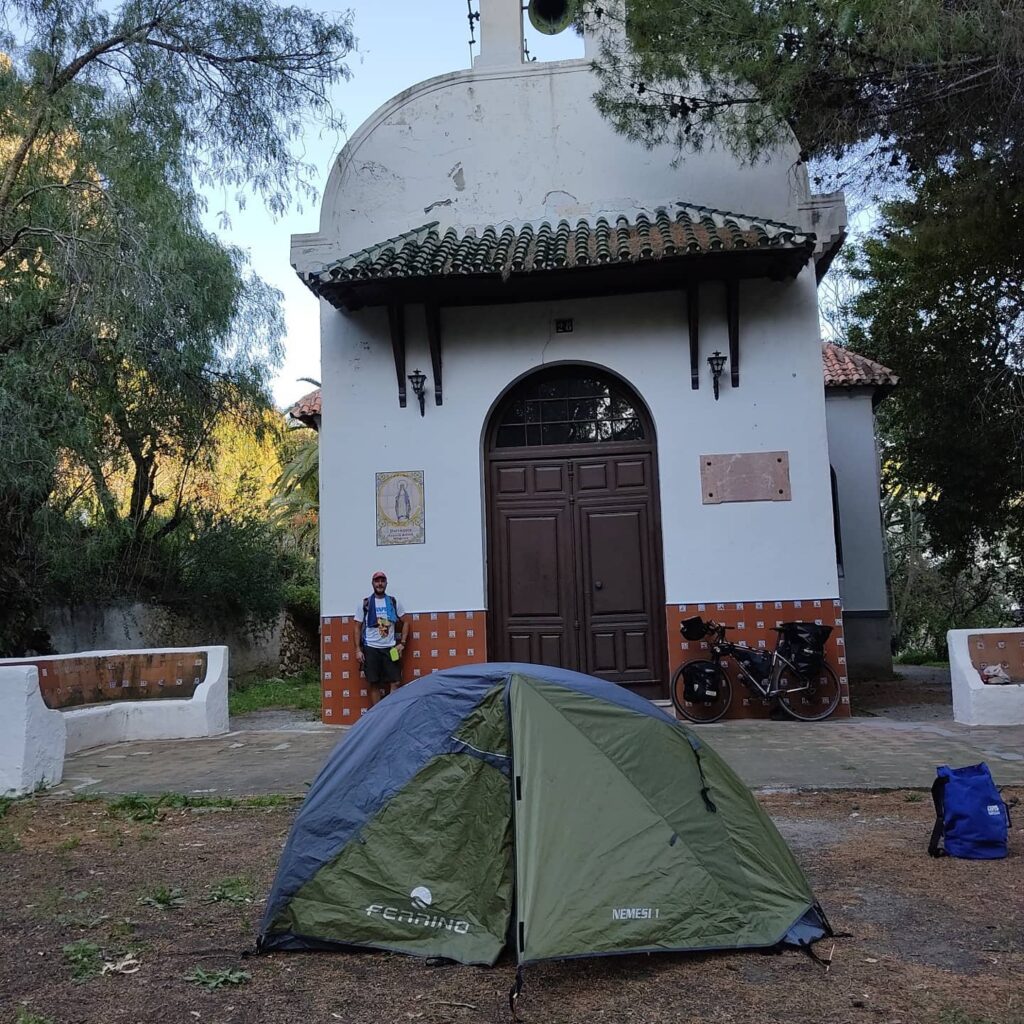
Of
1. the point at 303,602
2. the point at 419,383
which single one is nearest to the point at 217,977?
the point at 419,383

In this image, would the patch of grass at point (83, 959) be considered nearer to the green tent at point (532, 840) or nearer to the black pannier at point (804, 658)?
the green tent at point (532, 840)

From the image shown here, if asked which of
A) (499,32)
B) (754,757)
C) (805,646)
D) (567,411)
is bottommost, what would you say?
(754,757)

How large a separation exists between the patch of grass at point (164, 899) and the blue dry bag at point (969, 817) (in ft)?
13.1

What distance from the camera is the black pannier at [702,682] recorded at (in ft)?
32.9

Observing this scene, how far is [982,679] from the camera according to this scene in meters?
9.69

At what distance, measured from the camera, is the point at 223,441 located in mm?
14367

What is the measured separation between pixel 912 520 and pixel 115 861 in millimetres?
24117

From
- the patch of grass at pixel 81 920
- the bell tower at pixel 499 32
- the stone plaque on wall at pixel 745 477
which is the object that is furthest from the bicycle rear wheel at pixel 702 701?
the bell tower at pixel 499 32

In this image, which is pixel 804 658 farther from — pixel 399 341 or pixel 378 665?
pixel 399 341

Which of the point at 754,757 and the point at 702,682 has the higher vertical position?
the point at 702,682

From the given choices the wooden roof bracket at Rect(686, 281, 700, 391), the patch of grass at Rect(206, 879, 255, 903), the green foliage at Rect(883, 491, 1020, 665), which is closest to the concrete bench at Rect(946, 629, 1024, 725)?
the wooden roof bracket at Rect(686, 281, 700, 391)

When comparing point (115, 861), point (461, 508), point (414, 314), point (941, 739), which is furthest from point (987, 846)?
point (414, 314)

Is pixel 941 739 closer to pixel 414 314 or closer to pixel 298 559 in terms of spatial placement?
pixel 414 314

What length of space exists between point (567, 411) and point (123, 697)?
5795mm
